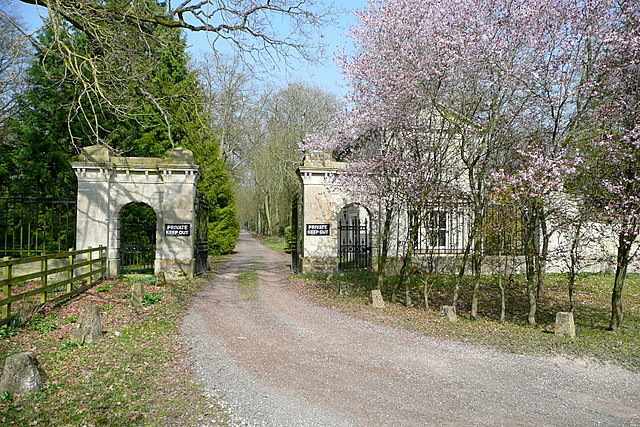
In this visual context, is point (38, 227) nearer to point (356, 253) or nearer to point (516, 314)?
point (356, 253)

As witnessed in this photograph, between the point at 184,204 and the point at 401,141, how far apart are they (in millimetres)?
7113

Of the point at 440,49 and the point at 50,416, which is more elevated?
the point at 440,49

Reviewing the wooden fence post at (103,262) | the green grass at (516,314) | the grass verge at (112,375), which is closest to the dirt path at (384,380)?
the grass verge at (112,375)

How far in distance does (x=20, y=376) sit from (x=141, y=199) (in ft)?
33.6

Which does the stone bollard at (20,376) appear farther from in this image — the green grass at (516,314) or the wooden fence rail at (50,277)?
the green grass at (516,314)

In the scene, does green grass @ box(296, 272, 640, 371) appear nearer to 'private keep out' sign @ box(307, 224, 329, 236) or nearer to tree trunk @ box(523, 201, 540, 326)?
tree trunk @ box(523, 201, 540, 326)

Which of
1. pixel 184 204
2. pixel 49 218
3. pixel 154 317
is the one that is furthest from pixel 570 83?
pixel 49 218

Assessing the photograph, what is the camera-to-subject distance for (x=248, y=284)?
1524 centimetres

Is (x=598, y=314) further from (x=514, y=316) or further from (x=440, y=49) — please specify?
(x=440, y=49)

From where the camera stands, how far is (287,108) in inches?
1467

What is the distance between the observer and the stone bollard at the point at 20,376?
17.1ft

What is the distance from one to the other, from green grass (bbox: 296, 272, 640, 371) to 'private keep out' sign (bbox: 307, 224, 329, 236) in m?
1.61

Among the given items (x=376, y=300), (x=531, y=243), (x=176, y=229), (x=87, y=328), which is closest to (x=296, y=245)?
(x=176, y=229)

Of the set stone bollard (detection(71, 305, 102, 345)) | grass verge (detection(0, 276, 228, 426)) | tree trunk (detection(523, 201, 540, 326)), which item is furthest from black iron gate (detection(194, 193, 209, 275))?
tree trunk (detection(523, 201, 540, 326))
